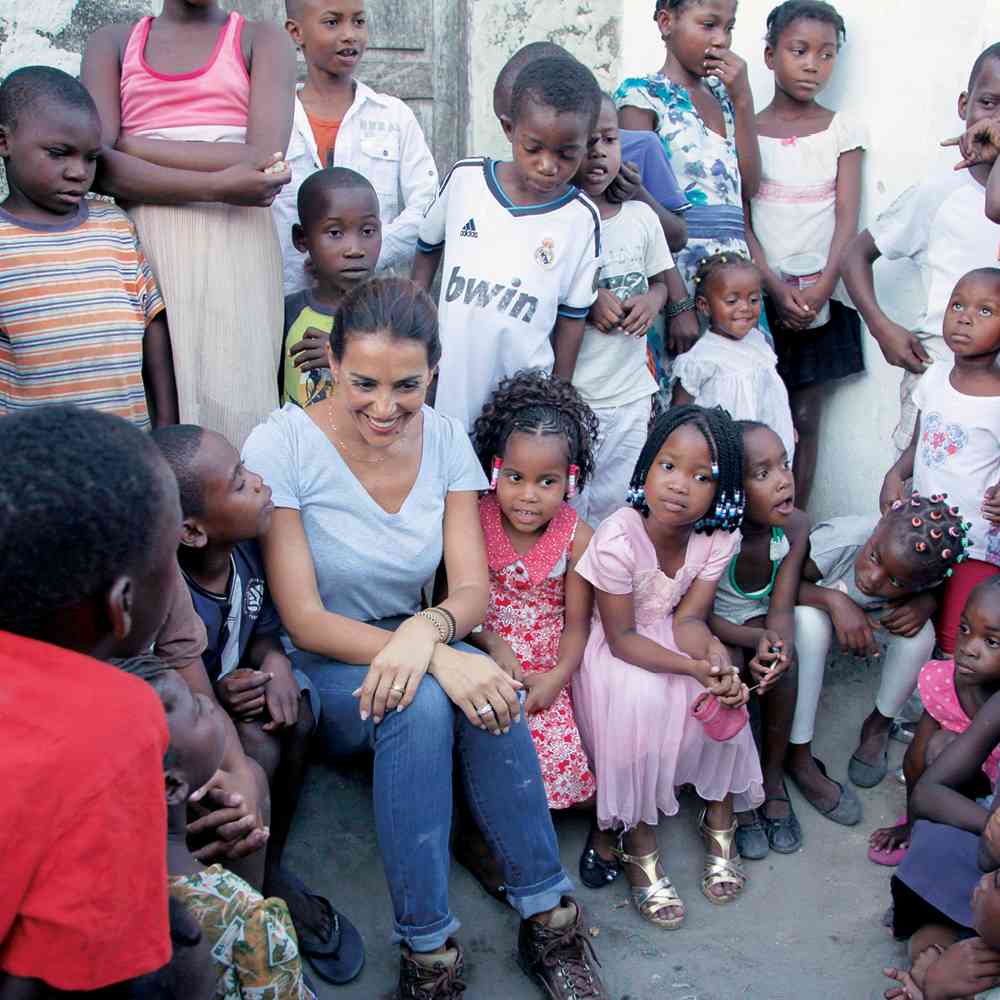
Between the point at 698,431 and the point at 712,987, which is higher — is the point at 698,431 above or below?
above

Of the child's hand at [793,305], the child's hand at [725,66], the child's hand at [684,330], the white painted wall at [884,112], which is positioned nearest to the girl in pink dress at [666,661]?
the child's hand at [684,330]

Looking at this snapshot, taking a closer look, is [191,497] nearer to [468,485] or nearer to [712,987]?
[468,485]

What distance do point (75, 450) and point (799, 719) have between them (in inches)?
95.7

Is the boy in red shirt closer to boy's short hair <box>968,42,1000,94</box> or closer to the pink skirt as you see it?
the pink skirt

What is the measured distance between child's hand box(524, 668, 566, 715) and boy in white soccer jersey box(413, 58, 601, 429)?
81 centimetres

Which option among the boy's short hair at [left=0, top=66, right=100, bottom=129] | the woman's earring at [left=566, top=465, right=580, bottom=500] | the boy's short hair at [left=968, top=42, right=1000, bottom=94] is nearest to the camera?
the boy's short hair at [left=0, top=66, right=100, bottom=129]

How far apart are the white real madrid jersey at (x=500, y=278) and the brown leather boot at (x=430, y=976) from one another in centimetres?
153

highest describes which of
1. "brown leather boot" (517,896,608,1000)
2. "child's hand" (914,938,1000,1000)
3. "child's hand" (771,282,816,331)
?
"child's hand" (771,282,816,331)

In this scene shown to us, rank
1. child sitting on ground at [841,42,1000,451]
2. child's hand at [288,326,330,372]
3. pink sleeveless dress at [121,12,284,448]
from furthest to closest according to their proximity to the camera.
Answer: child sitting on ground at [841,42,1000,451] → child's hand at [288,326,330,372] → pink sleeveless dress at [121,12,284,448]

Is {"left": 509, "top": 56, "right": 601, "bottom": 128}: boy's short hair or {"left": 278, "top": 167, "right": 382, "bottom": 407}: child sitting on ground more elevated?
{"left": 509, "top": 56, "right": 601, "bottom": 128}: boy's short hair

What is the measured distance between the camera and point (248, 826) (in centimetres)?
206

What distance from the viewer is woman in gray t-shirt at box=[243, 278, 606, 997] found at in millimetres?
2367

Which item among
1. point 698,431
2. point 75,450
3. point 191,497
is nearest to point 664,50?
point 698,431

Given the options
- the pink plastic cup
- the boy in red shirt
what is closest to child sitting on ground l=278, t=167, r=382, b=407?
the pink plastic cup
